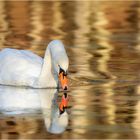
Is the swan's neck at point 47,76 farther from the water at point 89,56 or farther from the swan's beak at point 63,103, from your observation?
the swan's beak at point 63,103

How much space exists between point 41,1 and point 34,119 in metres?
14.4

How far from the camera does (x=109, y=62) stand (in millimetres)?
11938

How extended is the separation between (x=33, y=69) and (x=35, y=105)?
1.10 m

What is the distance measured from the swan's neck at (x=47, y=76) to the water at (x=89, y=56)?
0.81ft

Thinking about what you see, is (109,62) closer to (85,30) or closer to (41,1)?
(85,30)

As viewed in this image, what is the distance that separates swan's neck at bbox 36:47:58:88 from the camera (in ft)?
32.7

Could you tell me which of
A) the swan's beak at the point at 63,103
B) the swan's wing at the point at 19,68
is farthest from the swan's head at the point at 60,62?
the swan's wing at the point at 19,68

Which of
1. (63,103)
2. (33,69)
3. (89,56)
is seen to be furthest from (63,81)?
(89,56)

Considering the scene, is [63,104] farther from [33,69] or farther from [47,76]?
[33,69]

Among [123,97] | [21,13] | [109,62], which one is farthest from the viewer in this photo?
[21,13]

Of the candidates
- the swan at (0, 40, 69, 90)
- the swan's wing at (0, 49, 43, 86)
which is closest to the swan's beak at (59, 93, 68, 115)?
the swan at (0, 40, 69, 90)

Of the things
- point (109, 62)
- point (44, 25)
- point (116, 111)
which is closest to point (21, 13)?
point (44, 25)

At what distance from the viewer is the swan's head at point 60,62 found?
30.6ft

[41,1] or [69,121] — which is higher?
Result: [69,121]
